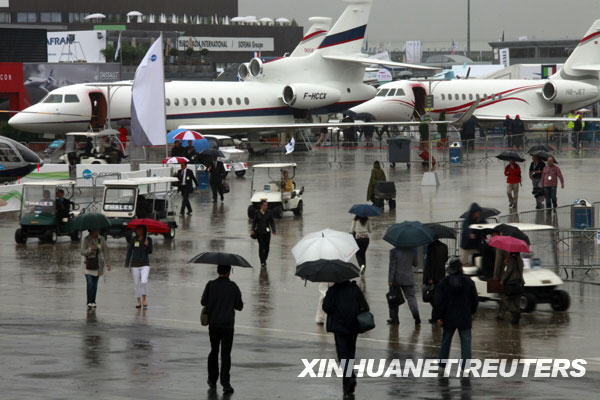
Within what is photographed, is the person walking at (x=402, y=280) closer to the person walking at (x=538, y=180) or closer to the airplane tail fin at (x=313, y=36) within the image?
the person walking at (x=538, y=180)

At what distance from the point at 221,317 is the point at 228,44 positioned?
109 meters

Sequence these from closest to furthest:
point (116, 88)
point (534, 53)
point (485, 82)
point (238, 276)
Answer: point (238, 276) → point (116, 88) → point (485, 82) → point (534, 53)

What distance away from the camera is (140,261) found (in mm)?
17969

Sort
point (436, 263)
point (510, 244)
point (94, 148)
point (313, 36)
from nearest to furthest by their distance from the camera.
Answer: point (510, 244)
point (436, 263)
point (94, 148)
point (313, 36)

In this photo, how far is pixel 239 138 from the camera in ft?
178

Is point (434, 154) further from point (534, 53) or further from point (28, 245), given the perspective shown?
point (534, 53)

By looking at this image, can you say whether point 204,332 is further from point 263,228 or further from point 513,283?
point 263,228

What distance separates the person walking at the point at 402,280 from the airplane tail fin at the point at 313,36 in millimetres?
41472

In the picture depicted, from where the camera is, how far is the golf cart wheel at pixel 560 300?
17328 millimetres

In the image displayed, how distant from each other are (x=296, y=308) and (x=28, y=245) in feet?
34.2

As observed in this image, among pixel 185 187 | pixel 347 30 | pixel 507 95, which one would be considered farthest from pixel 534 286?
pixel 507 95

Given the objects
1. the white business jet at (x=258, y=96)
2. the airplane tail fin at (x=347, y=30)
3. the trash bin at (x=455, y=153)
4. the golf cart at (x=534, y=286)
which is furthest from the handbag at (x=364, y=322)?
the airplane tail fin at (x=347, y=30)

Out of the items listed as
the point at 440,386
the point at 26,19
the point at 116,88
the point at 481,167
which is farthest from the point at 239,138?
the point at 26,19

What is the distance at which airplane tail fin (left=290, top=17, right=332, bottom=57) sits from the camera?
57.7m
